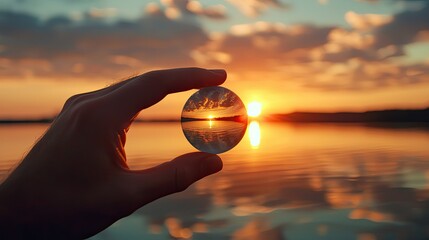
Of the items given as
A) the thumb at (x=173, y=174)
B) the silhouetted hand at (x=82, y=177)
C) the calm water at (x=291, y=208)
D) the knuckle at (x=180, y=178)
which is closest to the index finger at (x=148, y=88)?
the silhouetted hand at (x=82, y=177)

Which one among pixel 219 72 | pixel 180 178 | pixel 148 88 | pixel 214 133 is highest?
pixel 219 72

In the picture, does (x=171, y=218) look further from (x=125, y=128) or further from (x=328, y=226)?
(x=125, y=128)

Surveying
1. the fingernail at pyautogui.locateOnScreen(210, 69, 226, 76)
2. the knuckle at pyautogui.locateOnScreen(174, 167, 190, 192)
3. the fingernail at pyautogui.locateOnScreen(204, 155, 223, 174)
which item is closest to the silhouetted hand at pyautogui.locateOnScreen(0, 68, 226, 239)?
the knuckle at pyautogui.locateOnScreen(174, 167, 190, 192)

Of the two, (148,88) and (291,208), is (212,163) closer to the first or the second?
(148,88)

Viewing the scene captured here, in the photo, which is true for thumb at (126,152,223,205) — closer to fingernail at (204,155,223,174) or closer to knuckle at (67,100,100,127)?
fingernail at (204,155,223,174)

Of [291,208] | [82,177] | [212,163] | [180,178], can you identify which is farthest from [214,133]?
[291,208]

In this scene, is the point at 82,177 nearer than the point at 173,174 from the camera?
Yes
